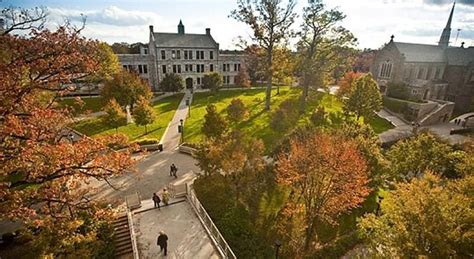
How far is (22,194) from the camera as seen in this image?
11.9 metres

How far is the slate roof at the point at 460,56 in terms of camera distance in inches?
2025

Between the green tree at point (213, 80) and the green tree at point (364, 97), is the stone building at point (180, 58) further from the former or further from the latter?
the green tree at point (364, 97)

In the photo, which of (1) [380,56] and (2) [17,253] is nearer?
(2) [17,253]

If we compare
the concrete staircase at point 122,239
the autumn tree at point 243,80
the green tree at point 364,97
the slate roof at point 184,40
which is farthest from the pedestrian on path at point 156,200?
the slate roof at point 184,40

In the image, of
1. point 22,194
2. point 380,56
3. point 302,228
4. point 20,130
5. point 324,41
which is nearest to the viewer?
point 20,130

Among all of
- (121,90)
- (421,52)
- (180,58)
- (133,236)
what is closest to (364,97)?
(133,236)

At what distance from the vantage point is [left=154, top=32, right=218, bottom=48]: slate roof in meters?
54.4

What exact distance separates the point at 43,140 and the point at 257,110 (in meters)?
31.6

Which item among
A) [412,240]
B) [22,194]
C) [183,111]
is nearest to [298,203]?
[412,240]

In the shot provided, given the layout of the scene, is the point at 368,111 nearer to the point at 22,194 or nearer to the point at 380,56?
the point at 380,56

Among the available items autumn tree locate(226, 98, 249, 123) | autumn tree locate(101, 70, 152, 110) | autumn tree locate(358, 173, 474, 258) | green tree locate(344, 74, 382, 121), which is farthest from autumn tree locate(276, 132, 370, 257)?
autumn tree locate(101, 70, 152, 110)

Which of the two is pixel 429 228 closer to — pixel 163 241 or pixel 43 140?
pixel 163 241

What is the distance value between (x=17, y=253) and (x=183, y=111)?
2753cm

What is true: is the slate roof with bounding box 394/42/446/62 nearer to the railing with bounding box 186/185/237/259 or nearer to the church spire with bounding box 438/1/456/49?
the church spire with bounding box 438/1/456/49
